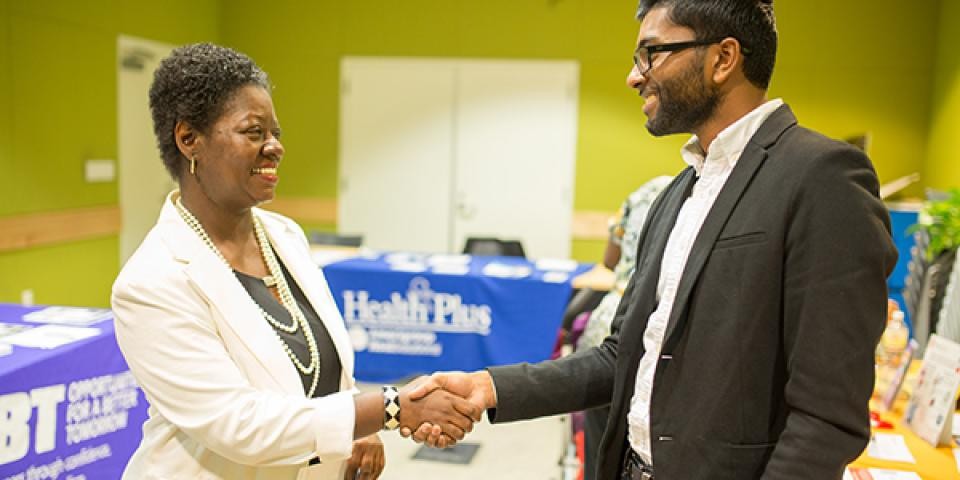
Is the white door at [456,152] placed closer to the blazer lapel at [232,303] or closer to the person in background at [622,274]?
the person in background at [622,274]

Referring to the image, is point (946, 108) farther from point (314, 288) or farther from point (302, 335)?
point (302, 335)

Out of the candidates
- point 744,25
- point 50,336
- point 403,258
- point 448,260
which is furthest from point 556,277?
point 744,25

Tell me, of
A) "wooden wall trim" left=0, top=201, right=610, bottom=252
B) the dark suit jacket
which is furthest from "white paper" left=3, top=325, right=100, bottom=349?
"wooden wall trim" left=0, top=201, right=610, bottom=252

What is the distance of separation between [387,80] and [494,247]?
8.73 feet

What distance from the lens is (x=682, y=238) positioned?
148cm

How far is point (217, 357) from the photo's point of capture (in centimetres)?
155

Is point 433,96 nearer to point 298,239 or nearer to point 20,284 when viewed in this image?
point 20,284

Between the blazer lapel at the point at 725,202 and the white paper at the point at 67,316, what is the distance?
1.92m

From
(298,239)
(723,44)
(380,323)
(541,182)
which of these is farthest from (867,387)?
(541,182)

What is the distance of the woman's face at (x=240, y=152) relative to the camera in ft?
5.58

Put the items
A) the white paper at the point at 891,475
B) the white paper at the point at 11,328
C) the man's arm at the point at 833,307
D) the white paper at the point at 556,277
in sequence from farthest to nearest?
the white paper at the point at 556,277 → the white paper at the point at 11,328 → the white paper at the point at 891,475 → the man's arm at the point at 833,307

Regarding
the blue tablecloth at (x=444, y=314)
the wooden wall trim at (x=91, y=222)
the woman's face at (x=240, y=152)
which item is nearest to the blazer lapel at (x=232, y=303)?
the woman's face at (x=240, y=152)

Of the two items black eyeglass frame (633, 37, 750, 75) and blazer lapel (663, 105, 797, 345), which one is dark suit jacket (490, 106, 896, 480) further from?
black eyeglass frame (633, 37, 750, 75)

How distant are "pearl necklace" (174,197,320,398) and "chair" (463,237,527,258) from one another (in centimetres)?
420
